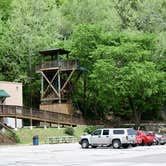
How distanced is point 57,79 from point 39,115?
12.5 m

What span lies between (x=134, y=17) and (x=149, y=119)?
1614cm

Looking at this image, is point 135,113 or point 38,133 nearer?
point 38,133

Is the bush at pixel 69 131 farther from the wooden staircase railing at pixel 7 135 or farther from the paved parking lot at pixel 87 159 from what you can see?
the paved parking lot at pixel 87 159

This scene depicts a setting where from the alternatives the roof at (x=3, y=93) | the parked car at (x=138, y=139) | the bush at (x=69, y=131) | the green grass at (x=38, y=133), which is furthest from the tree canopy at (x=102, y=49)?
the parked car at (x=138, y=139)

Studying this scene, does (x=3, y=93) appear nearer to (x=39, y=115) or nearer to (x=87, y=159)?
(x=39, y=115)

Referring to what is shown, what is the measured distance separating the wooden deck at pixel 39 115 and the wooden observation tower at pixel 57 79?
3.86m

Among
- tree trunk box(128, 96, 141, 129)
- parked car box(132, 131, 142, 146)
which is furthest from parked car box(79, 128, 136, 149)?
tree trunk box(128, 96, 141, 129)

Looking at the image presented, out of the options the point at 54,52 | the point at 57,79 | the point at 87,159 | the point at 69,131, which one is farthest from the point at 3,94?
the point at 87,159

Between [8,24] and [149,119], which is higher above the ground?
[8,24]

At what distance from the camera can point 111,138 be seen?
141ft

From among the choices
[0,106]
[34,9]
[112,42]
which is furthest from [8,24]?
[0,106]

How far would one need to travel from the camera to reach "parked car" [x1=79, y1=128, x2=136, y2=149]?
1677 inches

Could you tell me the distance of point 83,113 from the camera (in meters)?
79.9

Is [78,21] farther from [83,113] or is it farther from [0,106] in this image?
[0,106]
